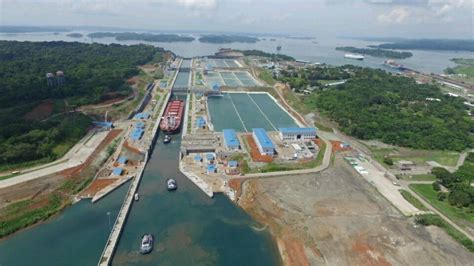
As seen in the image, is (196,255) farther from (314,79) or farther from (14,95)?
(314,79)

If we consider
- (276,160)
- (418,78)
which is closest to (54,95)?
(276,160)

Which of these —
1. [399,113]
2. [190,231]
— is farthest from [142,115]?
[399,113]

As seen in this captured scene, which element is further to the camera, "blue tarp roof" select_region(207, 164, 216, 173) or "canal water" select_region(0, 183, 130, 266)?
"blue tarp roof" select_region(207, 164, 216, 173)

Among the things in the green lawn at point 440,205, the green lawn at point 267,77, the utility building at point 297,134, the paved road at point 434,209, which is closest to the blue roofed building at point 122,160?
the utility building at point 297,134

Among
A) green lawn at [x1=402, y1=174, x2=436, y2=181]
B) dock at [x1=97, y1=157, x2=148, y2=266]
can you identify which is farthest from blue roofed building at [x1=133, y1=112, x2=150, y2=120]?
green lawn at [x1=402, y1=174, x2=436, y2=181]

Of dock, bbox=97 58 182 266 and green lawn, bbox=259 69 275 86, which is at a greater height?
green lawn, bbox=259 69 275 86

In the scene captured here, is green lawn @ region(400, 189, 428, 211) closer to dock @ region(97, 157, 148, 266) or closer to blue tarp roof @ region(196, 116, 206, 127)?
dock @ region(97, 157, 148, 266)

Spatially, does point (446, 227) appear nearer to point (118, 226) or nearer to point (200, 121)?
point (118, 226)
